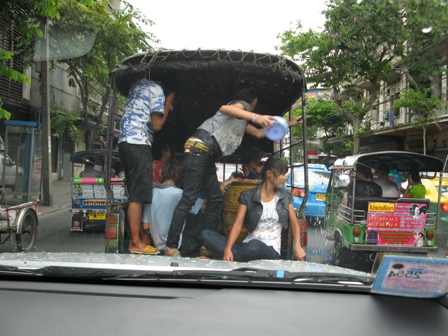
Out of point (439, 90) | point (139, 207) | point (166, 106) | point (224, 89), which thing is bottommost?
point (139, 207)

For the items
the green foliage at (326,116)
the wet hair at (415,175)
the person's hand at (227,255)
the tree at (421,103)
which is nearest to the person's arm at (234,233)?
the person's hand at (227,255)

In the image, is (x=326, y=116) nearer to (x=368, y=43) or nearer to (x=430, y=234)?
(x=368, y=43)

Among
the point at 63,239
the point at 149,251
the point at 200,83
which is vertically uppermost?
the point at 200,83

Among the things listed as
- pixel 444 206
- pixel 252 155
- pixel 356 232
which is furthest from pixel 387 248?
pixel 252 155

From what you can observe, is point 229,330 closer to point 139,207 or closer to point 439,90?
point 139,207

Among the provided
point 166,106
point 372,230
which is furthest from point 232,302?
point 372,230

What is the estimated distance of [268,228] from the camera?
154 inches

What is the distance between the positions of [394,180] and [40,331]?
6493 mm

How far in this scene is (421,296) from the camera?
2.01 m

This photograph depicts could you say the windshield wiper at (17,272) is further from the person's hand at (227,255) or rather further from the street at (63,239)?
the street at (63,239)

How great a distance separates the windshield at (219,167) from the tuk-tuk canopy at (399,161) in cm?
3

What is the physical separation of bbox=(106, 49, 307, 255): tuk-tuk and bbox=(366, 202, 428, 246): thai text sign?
1.67 m

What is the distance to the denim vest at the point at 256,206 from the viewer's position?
3.89m

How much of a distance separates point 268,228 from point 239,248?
12.0 inches
